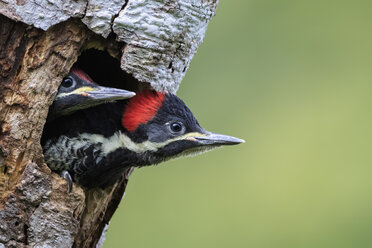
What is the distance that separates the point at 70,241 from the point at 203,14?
1.51m

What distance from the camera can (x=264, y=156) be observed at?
7.57 metres

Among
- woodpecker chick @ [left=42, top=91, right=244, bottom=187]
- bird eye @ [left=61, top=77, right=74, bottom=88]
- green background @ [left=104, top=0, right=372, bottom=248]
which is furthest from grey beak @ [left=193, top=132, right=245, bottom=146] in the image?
green background @ [left=104, top=0, right=372, bottom=248]

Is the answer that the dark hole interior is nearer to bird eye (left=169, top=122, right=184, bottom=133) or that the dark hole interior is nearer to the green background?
bird eye (left=169, top=122, right=184, bottom=133)

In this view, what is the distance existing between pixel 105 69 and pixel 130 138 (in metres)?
0.54

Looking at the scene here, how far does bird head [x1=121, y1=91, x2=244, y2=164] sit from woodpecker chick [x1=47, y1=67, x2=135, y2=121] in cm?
27

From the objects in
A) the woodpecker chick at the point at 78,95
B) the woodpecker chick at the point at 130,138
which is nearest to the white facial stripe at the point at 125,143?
the woodpecker chick at the point at 130,138

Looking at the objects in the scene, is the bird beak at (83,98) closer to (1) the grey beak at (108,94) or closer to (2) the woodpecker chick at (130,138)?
(1) the grey beak at (108,94)

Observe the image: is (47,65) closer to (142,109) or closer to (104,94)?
(104,94)

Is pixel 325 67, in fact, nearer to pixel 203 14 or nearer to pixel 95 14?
pixel 203 14

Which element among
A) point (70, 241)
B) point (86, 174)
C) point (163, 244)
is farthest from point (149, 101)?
point (163, 244)

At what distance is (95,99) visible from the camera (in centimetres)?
431

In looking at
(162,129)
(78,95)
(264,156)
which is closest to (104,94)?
(78,95)

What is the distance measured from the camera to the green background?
290 inches

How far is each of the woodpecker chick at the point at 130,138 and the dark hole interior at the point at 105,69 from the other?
220 mm
